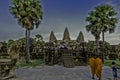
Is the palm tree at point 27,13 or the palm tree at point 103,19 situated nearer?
the palm tree at point 27,13

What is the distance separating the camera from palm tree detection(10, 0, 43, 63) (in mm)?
48494

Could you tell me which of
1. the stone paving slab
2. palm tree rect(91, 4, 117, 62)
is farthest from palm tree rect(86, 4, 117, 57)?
the stone paving slab

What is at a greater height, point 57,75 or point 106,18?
point 106,18

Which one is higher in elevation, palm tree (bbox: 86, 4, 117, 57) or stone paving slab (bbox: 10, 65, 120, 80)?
palm tree (bbox: 86, 4, 117, 57)

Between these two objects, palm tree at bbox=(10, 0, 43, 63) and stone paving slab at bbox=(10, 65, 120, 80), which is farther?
palm tree at bbox=(10, 0, 43, 63)

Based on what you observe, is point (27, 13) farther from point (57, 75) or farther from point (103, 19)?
point (57, 75)

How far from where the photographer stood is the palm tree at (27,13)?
48494 millimetres

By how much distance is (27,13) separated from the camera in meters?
48.8

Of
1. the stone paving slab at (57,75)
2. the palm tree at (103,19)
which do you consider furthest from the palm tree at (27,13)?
the stone paving slab at (57,75)

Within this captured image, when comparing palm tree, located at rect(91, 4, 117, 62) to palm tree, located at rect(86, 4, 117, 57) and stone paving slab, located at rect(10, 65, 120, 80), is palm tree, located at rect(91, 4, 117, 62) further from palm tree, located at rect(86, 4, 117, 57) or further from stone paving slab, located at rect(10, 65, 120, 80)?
stone paving slab, located at rect(10, 65, 120, 80)

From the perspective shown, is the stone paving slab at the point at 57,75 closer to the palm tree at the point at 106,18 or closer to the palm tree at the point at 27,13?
the palm tree at the point at 27,13

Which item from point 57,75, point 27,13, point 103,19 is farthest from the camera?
point 103,19

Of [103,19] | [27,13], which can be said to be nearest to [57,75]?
[27,13]

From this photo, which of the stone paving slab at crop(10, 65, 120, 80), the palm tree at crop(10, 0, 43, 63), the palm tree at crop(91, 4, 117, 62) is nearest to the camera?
the stone paving slab at crop(10, 65, 120, 80)
